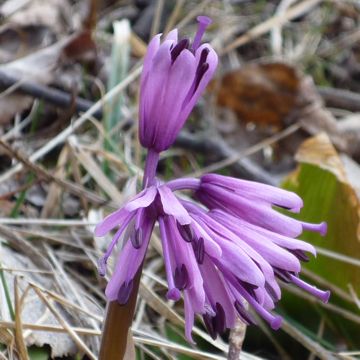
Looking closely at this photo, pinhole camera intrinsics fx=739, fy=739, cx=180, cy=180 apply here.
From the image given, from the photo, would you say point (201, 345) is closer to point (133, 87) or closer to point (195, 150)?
point (195, 150)

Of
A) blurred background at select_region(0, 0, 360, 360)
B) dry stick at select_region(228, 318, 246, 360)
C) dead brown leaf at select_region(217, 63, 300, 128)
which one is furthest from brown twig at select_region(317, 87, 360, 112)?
dry stick at select_region(228, 318, 246, 360)

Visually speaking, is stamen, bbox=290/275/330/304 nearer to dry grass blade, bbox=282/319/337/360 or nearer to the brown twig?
dry grass blade, bbox=282/319/337/360

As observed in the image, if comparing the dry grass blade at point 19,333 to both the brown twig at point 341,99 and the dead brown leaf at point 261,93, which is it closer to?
the dead brown leaf at point 261,93

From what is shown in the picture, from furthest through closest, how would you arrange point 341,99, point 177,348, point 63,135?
point 341,99 < point 63,135 < point 177,348

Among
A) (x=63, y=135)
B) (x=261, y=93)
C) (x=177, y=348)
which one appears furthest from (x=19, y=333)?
(x=261, y=93)

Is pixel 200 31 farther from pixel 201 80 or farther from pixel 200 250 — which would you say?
pixel 200 250

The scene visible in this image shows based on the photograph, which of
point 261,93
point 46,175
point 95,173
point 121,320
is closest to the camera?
point 121,320

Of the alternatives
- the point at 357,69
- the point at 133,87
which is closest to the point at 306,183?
the point at 133,87
